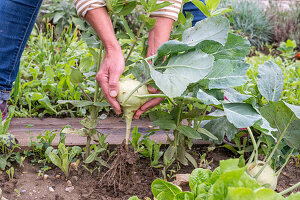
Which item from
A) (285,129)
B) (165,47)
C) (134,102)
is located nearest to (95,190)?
(134,102)

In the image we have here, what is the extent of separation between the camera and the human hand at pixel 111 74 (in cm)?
148

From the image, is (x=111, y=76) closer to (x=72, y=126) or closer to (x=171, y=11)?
(x=171, y=11)

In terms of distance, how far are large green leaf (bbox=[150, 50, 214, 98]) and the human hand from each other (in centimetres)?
19

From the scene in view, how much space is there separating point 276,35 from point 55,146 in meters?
4.73

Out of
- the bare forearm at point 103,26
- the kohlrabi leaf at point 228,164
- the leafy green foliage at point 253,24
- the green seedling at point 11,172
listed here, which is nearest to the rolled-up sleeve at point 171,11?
the bare forearm at point 103,26

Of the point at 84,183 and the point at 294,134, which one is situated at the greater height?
the point at 294,134

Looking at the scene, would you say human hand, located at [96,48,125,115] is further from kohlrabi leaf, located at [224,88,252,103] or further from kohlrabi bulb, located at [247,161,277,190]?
kohlrabi bulb, located at [247,161,277,190]

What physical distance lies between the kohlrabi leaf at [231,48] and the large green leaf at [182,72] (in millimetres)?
110

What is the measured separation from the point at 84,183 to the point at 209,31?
2.85 feet

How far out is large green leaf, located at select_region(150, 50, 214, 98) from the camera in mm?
1297

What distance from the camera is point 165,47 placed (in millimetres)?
1388

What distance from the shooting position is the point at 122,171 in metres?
1.55

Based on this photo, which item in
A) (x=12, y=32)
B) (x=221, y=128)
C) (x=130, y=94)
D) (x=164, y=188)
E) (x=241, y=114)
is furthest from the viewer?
(x=12, y=32)

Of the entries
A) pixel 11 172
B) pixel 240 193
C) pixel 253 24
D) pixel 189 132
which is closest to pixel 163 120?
pixel 189 132
